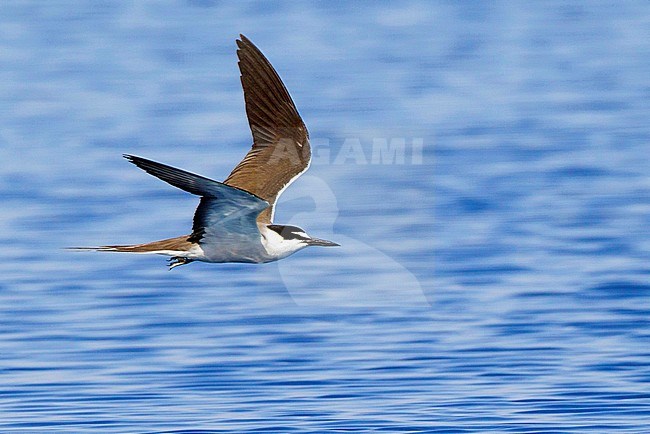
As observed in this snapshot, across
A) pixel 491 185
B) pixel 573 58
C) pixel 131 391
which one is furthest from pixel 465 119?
pixel 131 391

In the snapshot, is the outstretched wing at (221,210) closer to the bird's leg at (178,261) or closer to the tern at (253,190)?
the tern at (253,190)

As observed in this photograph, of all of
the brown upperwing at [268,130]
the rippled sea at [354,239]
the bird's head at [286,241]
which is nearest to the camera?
the bird's head at [286,241]

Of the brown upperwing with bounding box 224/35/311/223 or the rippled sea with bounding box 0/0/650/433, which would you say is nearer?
the brown upperwing with bounding box 224/35/311/223

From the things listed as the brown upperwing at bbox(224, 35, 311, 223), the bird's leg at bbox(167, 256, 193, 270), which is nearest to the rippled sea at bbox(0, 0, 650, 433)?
the bird's leg at bbox(167, 256, 193, 270)

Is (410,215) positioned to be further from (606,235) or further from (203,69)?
(203,69)

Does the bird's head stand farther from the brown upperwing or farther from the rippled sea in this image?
the rippled sea

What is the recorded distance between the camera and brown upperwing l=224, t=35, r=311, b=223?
1059 centimetres

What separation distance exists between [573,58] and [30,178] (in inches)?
409

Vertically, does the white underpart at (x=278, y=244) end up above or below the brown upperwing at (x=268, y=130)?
below

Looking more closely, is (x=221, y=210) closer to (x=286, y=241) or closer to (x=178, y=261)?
(x=286, y=241)

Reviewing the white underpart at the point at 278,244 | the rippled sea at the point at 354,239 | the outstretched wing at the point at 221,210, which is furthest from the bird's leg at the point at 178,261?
the rippled sea at the point at 354,239

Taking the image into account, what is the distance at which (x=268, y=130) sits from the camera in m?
11.0

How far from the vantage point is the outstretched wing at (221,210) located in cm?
872

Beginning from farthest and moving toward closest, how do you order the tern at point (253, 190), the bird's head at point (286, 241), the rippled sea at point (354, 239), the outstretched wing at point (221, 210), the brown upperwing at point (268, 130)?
the rippled sea at point (354, 239) < the brown upperwing at point (268, 130) < the bird's head at point (286, 241) < the tern at point (253, 190) < the outstretched wing at point (221, 210)
